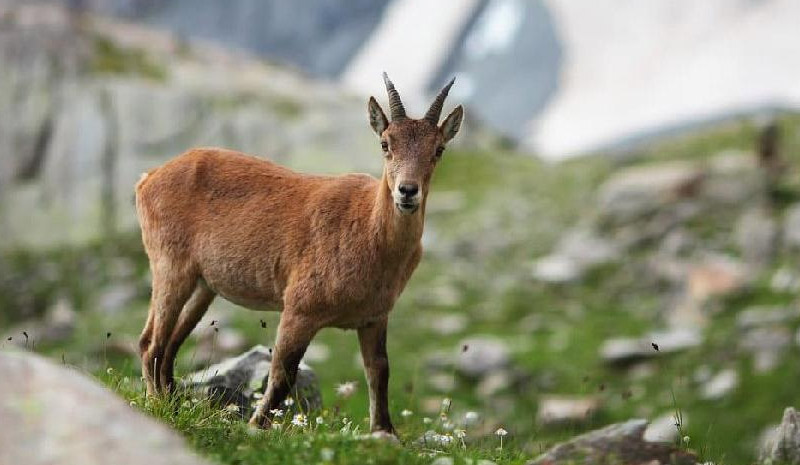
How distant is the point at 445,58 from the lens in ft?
223

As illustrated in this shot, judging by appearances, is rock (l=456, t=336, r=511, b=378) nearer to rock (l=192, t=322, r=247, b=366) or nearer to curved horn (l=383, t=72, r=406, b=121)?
rock (l=192, t=322, r=247, b=366)

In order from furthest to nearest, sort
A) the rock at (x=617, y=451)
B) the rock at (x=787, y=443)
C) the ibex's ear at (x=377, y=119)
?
the ibex's ear at (x=377, y=119) < the rock at (x=787, y=443) < the rock at (x=617, y=451)

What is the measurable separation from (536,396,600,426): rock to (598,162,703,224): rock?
38.9ft

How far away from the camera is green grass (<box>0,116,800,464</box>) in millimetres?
7566

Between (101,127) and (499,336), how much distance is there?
27991mm

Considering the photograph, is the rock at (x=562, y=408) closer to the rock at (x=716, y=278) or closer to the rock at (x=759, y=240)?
the rock at (x=716, y=278)

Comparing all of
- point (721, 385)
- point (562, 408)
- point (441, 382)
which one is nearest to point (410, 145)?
Result: point (562, 408)

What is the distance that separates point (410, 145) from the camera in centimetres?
828

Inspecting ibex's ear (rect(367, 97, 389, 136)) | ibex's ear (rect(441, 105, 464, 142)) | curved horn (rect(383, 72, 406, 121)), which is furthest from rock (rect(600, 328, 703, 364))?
curved horn (rect(383, 72, 406, 121))

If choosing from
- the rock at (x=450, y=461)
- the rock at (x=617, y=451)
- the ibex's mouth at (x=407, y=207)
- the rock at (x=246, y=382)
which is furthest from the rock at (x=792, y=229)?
the rock at (x=450, y=461)

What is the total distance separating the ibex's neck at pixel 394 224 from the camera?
8336 millimetres

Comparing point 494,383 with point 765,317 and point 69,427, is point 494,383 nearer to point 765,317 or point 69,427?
point 765,317

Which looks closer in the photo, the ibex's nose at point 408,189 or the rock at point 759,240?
the ibex's nose at point 408,189

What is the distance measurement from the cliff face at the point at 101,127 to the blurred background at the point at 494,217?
0.35 ft
